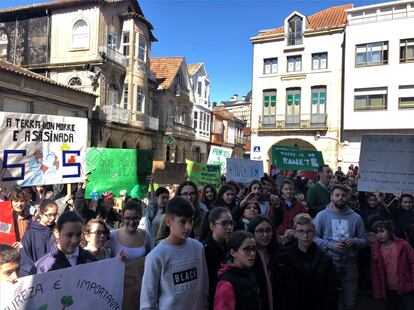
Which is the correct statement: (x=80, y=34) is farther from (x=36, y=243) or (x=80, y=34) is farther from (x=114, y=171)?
(x=36, y=243)

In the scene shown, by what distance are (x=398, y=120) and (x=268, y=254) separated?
2650 cm

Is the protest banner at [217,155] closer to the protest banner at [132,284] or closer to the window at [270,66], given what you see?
the protest banner at [132,284]

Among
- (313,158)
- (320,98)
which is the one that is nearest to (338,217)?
(313,158)

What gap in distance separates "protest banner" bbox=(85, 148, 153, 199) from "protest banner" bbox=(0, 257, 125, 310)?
425 cm

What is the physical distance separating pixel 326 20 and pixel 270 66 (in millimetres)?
5856

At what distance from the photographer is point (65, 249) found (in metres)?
3.35

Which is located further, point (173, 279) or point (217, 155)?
point (217, 155)

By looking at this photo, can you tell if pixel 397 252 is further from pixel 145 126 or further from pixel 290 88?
pixel 290 88

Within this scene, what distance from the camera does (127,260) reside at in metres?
3.84

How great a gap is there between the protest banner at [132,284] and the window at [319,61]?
29.0 meters

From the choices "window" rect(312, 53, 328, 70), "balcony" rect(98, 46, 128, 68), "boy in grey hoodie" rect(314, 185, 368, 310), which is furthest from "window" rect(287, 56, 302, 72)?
"boy in grey hoodie" rect(314, 185, 368, 310)

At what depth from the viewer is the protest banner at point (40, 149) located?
209 inches

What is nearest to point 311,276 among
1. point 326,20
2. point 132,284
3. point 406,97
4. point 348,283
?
point 348,283

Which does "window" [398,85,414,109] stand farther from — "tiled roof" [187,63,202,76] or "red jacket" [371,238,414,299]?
"red jacket" [371,238,414,299]
